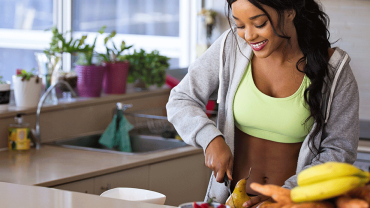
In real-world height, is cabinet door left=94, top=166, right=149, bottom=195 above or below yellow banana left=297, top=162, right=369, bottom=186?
below

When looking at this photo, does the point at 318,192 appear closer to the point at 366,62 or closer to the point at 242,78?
the point at 242,78

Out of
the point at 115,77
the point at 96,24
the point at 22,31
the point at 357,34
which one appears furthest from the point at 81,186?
the point at 357,34

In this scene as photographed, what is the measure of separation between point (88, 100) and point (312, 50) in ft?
5.40

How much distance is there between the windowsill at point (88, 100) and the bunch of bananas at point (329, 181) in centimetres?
187

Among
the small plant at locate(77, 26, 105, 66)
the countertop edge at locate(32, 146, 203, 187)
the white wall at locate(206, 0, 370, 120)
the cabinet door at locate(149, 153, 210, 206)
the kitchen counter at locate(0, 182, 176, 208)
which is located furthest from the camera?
Answer: the white wall at locate(206, 0, 370, 120)

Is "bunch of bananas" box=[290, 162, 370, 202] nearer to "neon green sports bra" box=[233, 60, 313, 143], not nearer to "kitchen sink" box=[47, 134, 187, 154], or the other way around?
"neon green sports bra" box=[233, 60, 313, 143]

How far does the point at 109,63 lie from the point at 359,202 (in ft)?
7.29

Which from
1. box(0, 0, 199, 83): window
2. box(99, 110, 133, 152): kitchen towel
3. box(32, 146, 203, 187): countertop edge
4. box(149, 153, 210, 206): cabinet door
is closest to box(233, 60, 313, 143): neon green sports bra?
box(32, 146, 203, 187): countertop edge

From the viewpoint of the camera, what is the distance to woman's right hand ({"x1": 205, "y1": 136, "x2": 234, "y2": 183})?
122 centimetres

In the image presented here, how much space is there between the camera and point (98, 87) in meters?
2.76

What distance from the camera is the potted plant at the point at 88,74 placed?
2686 mm

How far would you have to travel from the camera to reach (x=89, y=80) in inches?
107

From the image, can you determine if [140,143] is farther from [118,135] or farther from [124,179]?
[124,179]

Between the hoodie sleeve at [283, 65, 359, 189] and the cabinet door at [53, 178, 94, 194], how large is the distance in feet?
3.30
